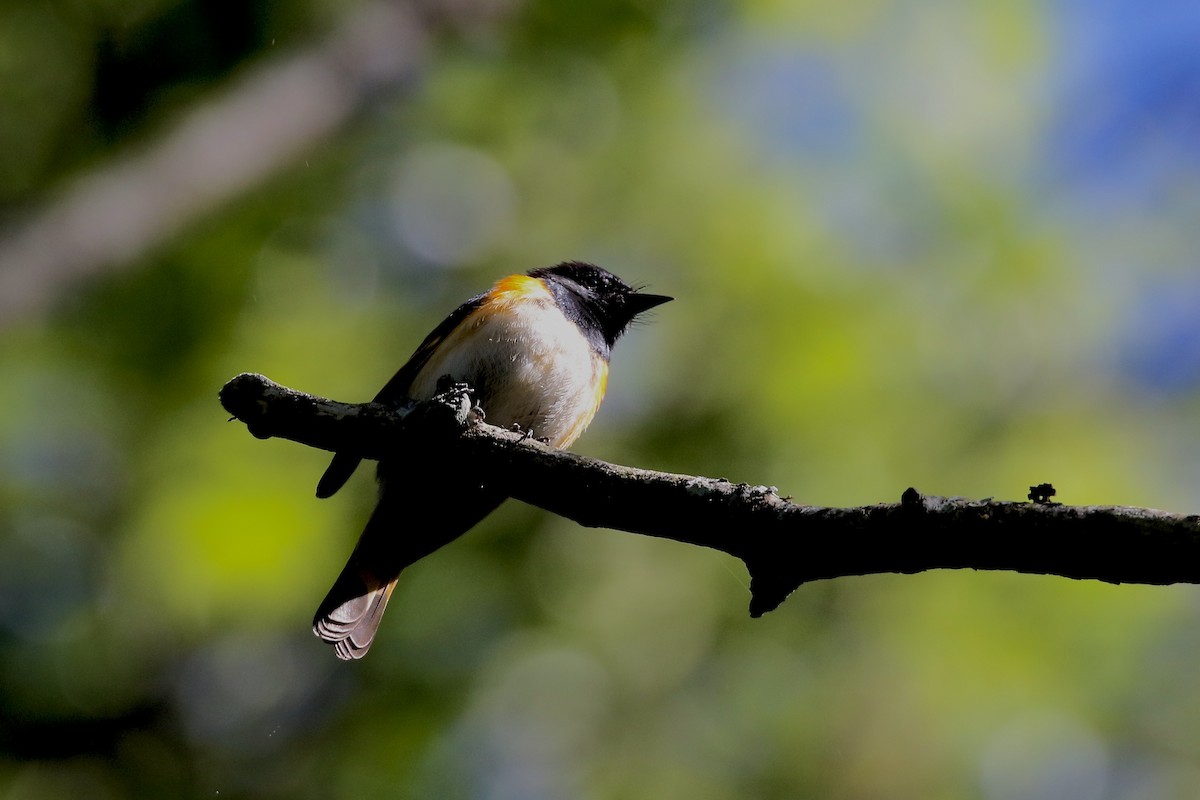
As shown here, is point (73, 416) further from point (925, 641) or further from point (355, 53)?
point (925, 641)

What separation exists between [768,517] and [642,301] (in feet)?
10.3

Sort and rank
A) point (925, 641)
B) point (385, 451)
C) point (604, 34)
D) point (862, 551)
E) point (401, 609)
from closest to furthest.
→ 1. point (862, 551)
2. point (385, 451)
3. point (925, 641)
4. point (401, 609)
5. point (604, 34)

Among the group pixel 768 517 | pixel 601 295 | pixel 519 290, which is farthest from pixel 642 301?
pixel 768 517

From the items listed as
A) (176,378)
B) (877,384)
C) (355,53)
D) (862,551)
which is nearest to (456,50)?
(355,53)

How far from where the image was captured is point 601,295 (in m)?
5.16

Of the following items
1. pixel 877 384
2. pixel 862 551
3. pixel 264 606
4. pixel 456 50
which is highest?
pixel 456 50

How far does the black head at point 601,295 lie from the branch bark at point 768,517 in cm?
245

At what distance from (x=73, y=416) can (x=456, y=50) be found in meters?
2.98

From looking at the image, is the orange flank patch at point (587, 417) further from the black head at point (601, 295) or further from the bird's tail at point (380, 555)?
the bird's tail at point (380, 555)

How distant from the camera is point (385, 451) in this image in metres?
2.54

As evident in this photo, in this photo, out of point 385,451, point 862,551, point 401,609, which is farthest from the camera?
point 401,609

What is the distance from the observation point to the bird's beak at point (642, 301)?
511cm

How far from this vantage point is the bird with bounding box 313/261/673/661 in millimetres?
4062

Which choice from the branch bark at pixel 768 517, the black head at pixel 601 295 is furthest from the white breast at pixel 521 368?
the branch bark at pixel 768 517
